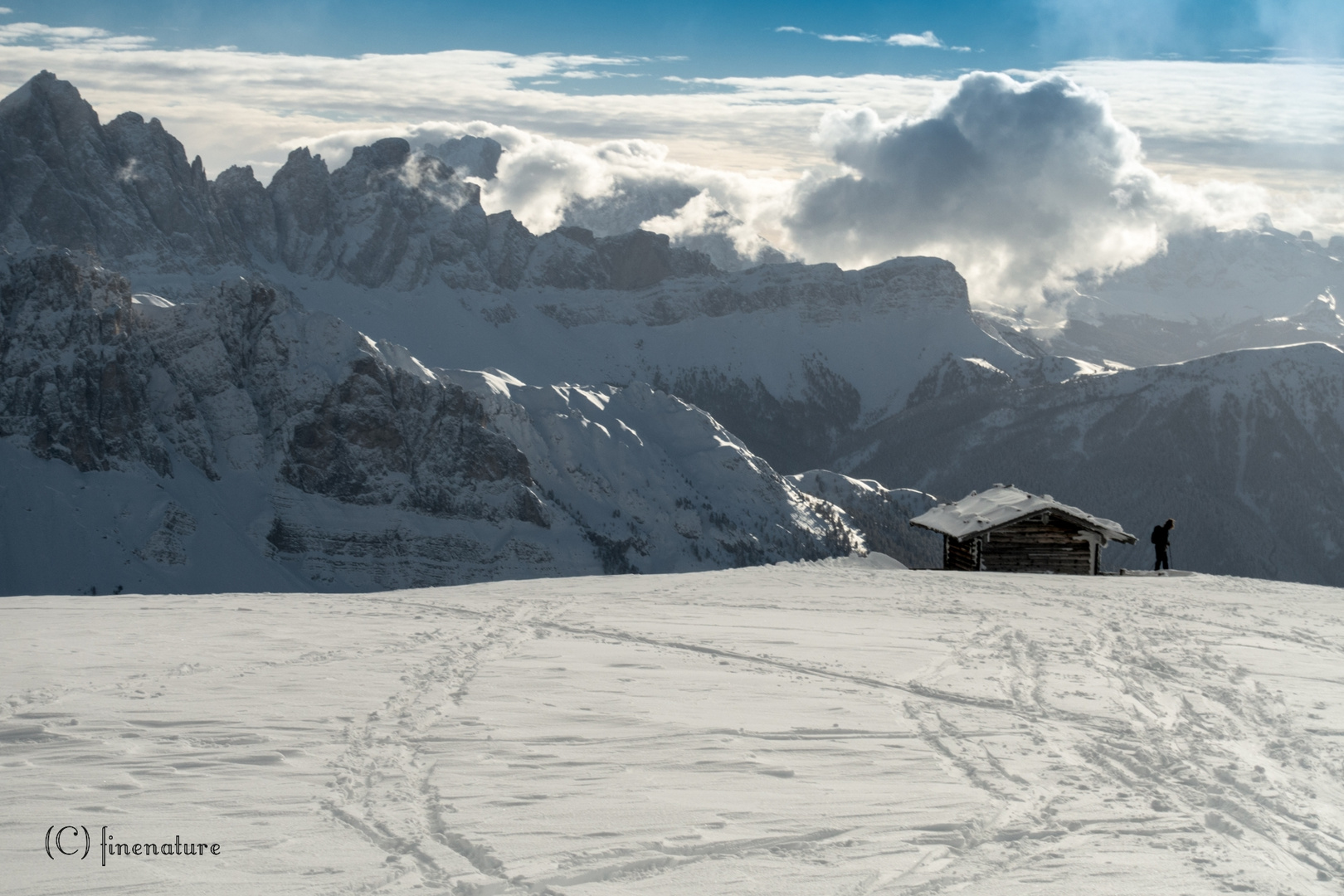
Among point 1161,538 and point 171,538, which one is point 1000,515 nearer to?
point 1161,538

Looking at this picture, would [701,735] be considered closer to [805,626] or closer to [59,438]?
[805,626]

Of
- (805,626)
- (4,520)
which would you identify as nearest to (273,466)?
(4,520)

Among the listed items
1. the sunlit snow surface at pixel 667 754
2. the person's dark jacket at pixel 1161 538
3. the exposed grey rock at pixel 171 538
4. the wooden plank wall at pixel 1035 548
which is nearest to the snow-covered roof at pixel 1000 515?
the wooden plank wall at pixel 1035 548

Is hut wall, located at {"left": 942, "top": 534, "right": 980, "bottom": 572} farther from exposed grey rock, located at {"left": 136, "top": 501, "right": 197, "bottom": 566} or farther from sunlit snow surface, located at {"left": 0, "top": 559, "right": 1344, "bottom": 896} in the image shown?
exposed grey rock, located at {"left": 136, "top": 501, "right": 197, "bottom": 566}

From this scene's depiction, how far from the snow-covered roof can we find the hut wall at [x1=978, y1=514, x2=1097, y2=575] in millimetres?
512

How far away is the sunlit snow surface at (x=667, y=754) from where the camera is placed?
10352 mm

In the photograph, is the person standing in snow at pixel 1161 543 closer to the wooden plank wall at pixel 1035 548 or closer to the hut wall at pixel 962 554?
the wooden plank wall at pixel 1035 548

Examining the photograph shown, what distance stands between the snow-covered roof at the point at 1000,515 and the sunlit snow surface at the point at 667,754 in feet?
50.6

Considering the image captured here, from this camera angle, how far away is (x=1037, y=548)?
39656mm

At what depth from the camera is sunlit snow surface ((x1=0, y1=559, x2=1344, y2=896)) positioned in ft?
34.0

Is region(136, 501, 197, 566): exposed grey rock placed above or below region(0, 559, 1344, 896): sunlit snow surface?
below

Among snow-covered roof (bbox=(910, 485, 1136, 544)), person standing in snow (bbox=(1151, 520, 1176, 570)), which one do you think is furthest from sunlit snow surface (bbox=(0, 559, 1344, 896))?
person standing in snow (bbox=(1151, 520, 1176, 570))

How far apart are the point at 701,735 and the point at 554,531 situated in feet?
598

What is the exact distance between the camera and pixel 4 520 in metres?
150
